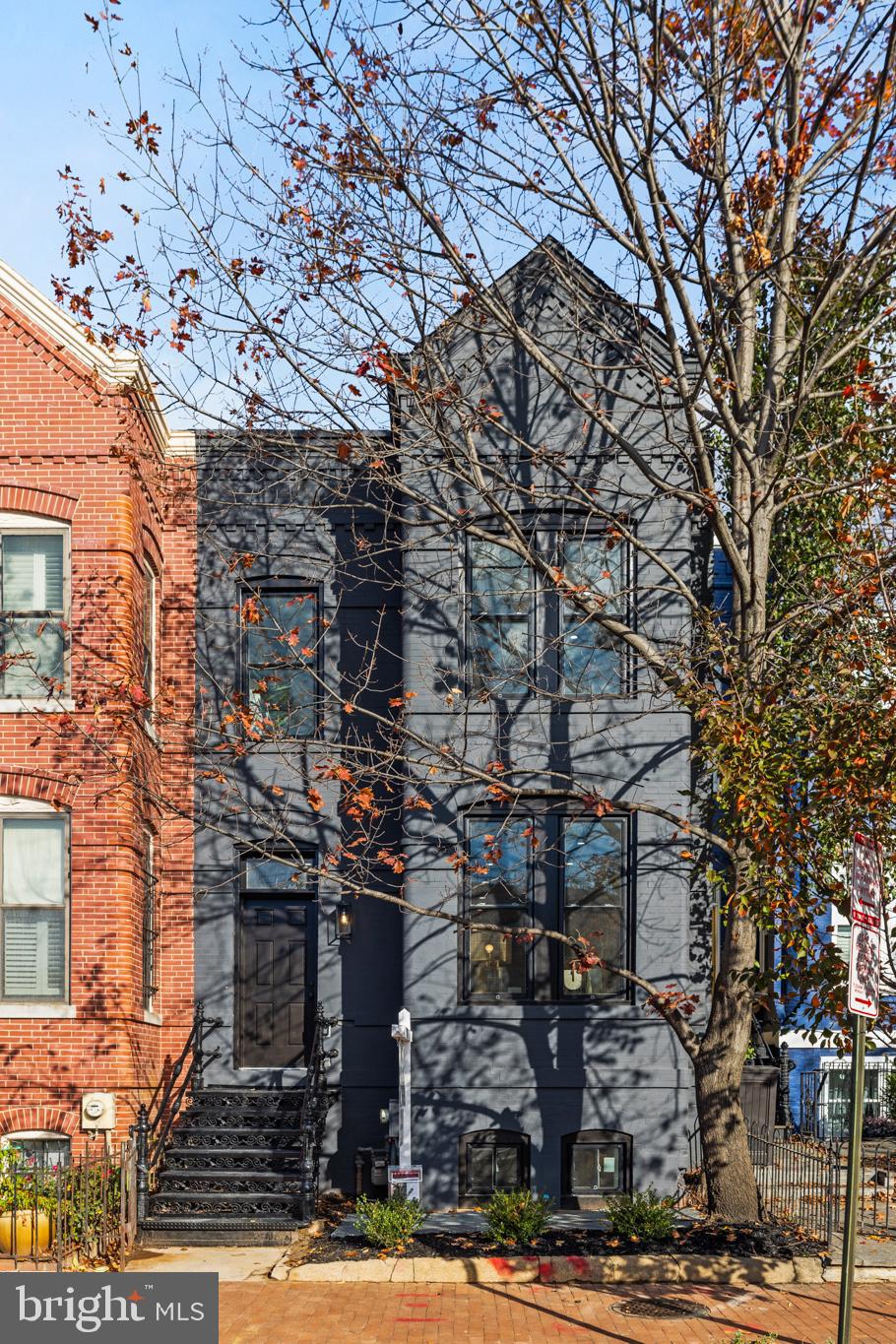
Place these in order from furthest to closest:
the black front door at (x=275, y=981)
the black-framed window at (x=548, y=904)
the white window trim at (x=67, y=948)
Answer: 1. the black front door at (x=275, y=981)
2. the black-framed window at (x=548, y=904)
3. the white window trim at (x=67, y=948)

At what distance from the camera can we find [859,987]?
7.84 meters

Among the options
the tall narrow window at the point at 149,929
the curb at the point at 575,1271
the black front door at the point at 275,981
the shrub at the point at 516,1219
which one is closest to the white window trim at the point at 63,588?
the tall narrow window at the point at 149,929

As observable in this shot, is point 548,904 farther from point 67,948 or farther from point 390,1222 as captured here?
point 67,948

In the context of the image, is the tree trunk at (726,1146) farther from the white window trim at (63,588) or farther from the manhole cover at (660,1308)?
the white window trim at (63,588)

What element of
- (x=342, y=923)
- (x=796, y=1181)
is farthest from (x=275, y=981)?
(x=796, y=1181)

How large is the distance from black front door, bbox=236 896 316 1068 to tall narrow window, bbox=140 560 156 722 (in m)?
2.66

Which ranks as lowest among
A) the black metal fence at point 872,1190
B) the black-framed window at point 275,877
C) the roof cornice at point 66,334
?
the black metal fence at point 872,1190

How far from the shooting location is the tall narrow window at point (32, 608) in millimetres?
14602

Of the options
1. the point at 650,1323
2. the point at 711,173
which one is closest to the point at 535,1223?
the point at 650,1323

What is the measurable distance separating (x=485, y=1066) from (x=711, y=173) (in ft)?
29.1

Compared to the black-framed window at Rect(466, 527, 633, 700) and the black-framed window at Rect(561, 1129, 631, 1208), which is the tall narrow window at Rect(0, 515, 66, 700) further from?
the black-framed window at Rect(561, 1129, 631, 1208)

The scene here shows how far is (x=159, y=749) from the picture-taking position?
1591 centimetres

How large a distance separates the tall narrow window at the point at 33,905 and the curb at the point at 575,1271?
3.99 meters

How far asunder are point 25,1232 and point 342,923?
15.1 ft
